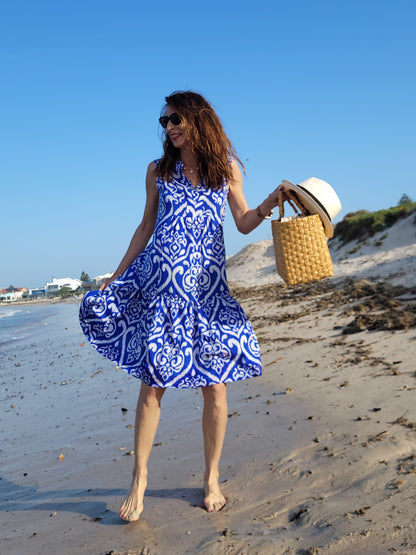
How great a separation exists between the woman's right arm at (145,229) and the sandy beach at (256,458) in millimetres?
1229

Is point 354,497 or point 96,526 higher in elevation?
point 354,497

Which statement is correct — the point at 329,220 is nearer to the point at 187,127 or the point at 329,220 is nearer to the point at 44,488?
the point at 187,127

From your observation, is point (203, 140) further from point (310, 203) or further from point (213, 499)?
point (213, 499)

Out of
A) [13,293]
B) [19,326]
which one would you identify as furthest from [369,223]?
[13,293]

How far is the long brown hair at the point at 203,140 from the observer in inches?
111

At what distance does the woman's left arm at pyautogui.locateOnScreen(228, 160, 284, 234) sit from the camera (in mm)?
2861

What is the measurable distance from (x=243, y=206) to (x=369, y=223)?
16454 millimetres

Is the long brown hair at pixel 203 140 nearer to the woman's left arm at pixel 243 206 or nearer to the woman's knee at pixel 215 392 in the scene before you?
the woman's left arm at pixel 243 206

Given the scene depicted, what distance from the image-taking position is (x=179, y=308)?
2701 mm

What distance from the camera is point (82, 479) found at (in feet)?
10.6

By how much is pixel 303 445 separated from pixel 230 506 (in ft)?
2.17

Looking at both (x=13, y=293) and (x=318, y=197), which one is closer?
(x=318, y=197)

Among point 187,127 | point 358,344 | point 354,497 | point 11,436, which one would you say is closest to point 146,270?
point 187,127

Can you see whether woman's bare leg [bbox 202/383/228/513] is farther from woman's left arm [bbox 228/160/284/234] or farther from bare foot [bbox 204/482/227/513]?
woman's left arm [bbox 228/160/284/234]
